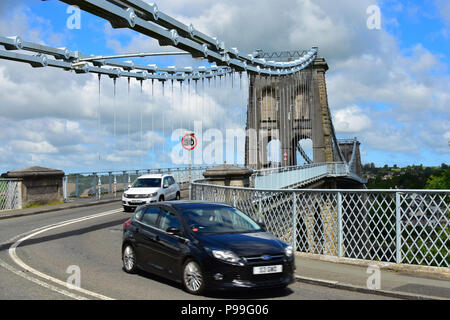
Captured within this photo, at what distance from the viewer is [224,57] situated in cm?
1812

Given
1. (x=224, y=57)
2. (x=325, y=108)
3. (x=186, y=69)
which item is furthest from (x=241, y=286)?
(x=325, y=108)

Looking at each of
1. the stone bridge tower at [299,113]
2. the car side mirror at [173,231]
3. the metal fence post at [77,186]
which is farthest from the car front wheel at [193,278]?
the stone bridge tower at [299,113]

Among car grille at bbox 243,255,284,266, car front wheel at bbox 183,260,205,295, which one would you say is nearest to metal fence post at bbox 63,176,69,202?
car front wheel at bbox 183,260,205,295

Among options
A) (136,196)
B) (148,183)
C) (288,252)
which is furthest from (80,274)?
(148,183)

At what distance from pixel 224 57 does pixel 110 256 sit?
10.1 metres

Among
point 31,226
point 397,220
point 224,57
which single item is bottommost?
point 31,226

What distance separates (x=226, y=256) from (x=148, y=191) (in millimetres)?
14400

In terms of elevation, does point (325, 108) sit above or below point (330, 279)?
above

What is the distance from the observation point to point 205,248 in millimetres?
6707

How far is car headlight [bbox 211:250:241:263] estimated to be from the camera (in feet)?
21.3

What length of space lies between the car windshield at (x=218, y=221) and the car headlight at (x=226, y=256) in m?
0.70
